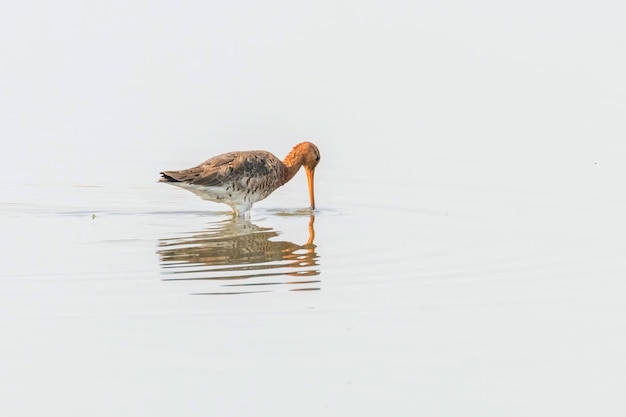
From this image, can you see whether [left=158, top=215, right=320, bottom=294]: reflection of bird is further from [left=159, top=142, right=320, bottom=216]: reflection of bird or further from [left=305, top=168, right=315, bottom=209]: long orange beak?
[left=305, top=168, right=315, bottom=209]: long orange beak

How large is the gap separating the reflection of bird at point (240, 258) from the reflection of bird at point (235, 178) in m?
0.54

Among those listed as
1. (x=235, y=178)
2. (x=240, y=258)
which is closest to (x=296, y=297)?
(x=240, y=258)

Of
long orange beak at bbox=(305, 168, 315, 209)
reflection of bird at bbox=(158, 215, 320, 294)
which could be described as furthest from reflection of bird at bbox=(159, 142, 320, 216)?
reflection of bird at bbox=(158, 215, 320, 294)

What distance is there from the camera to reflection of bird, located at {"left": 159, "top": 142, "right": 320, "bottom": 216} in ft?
48.0

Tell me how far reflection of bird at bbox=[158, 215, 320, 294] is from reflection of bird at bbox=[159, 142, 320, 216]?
1.76ft

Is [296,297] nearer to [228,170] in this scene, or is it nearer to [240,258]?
[240,258]

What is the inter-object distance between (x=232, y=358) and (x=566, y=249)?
5029mm

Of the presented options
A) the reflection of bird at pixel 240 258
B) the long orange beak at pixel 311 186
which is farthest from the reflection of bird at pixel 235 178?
the reflection of bird at pixel 240 258

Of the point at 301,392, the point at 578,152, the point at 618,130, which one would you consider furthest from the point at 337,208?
the point at 301,392

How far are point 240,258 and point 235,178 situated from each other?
9.18 ft

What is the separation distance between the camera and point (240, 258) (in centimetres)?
1229

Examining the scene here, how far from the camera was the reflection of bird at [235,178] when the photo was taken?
1462cm

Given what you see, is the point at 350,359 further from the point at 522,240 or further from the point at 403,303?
the point at 522,240

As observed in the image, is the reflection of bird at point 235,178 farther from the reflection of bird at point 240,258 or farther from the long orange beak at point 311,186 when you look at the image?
the reflection of bird at point 240,258
